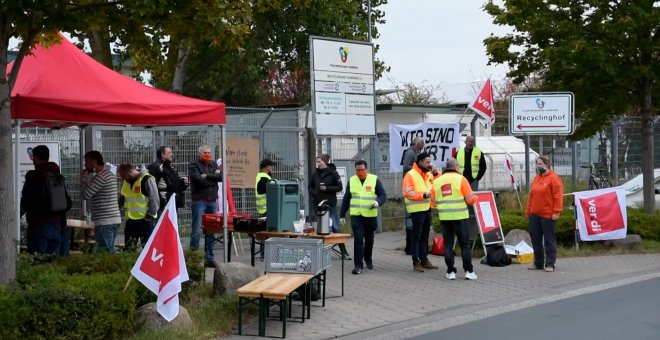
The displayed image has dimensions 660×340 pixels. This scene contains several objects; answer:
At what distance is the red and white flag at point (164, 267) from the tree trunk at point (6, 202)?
4.06 feet

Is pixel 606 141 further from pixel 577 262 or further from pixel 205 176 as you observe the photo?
pixel 205 176

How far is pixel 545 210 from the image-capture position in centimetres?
1466

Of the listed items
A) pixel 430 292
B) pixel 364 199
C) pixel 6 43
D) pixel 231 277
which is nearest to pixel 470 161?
pixel 364 199

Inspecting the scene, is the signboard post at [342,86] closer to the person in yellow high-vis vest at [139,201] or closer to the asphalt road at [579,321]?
the person in yellow high-vis vest at [139,201]

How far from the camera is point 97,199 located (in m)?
12.6

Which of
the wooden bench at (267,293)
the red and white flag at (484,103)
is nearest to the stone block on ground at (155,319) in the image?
the wooden bench at (267,293)

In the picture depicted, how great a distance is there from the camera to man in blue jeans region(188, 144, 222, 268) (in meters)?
14.4

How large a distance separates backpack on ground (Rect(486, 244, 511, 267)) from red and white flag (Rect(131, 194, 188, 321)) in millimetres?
7483

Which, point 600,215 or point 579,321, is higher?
point 600,215

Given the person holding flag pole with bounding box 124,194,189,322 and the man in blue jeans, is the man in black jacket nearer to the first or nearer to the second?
the person holding flag pole with bounding box 124,194,189,322

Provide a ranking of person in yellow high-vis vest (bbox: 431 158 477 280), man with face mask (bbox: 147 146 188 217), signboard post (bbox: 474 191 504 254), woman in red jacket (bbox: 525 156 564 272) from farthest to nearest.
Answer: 1. signboard post (bbox: 474 191 504 254)
2. woman in red jacket (bbox: 525 156 564 272)
3. man with face mask (bbox: 147 146 188 217)
4. person in yellow high-vis vest (bbox: 431 158 477 280)

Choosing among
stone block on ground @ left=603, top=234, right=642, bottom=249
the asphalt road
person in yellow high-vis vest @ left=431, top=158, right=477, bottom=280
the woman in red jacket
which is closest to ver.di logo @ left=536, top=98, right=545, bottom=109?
stone block on ground @ left=603, top=234, right=642, bottom=249

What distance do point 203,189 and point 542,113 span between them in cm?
819

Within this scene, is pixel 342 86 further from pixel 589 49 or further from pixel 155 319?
pixel 155 319
